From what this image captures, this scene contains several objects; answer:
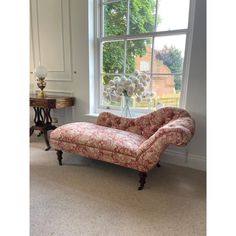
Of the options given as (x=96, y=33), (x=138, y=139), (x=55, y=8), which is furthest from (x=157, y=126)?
(x=55, y=8)

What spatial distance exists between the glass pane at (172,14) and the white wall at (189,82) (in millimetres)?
251

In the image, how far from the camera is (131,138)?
7.62 feet

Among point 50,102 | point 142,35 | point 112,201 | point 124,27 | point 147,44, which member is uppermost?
point 124,27

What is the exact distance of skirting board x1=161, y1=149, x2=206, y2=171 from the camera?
2.54 m

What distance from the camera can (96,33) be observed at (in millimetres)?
3299

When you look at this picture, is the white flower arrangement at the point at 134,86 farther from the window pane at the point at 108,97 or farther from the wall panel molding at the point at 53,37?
the wall panel molding at the point at 53,37

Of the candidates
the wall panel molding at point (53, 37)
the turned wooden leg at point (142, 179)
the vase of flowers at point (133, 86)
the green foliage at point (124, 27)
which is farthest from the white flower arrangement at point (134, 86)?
the wall panel molding at point (53, 37)

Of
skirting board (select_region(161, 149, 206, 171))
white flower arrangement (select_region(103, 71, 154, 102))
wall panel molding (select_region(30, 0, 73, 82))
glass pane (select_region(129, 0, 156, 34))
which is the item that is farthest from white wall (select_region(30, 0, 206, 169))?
glass pane (select_region(129, 0, 156, 34))

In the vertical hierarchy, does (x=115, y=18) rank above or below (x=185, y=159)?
above

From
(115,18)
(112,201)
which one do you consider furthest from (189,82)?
(112,201)

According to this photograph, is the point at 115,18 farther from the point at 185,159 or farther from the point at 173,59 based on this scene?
the point at 185,159

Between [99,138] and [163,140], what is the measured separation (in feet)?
2.37

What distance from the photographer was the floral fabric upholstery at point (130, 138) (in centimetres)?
190
